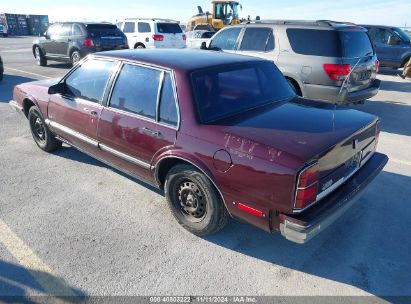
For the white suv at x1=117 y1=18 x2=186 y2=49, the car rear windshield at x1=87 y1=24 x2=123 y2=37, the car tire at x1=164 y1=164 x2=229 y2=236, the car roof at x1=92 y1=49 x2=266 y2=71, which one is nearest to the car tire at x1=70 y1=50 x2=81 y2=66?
the car rear windshield at x1=87 y1=24 x2=123 y2=37

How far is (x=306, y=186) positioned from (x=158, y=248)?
1560mm

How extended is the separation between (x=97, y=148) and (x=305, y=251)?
2.70 meters

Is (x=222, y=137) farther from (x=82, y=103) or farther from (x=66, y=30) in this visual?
(x=66, y=30)

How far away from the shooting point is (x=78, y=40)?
12.1m

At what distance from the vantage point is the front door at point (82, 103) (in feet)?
13.1

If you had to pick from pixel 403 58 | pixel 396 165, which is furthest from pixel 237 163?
pixel 403 58

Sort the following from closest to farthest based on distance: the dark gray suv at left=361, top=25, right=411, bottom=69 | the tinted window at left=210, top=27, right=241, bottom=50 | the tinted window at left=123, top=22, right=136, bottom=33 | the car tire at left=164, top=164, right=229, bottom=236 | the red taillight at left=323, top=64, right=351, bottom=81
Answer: the car tire at left=164, top=164, right=229, bottom=236 → the red taillight at left=323, top=64, right=351, bottom=81 → the tinted window at left=210, top=27, right=241, bottom=50 → the dark gray suv at left=361, top=25, right=411, bottom=69 → the tinted window at left=123, top=22, right=136, bottom=33

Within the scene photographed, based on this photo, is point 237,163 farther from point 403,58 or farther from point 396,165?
point 403,58

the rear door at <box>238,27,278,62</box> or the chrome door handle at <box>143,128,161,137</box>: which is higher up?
the rear door at <box>238,27,278,62</box>

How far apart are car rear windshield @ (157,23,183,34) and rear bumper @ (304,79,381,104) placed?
10.0 metres

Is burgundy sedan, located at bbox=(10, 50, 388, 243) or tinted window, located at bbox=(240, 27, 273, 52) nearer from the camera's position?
burgundy sedan, located at bbox=(10, 50, 388, 243)

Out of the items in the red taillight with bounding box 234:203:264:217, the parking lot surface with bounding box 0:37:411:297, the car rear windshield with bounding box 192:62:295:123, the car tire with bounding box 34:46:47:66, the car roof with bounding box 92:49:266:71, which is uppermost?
the car roof with bounding box 92:49:266:71

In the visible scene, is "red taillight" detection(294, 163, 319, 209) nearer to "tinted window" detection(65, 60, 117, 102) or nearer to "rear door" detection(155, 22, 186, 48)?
"tinted window" detection(65, 60, 117, 102)

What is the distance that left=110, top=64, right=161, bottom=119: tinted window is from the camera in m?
3.43
